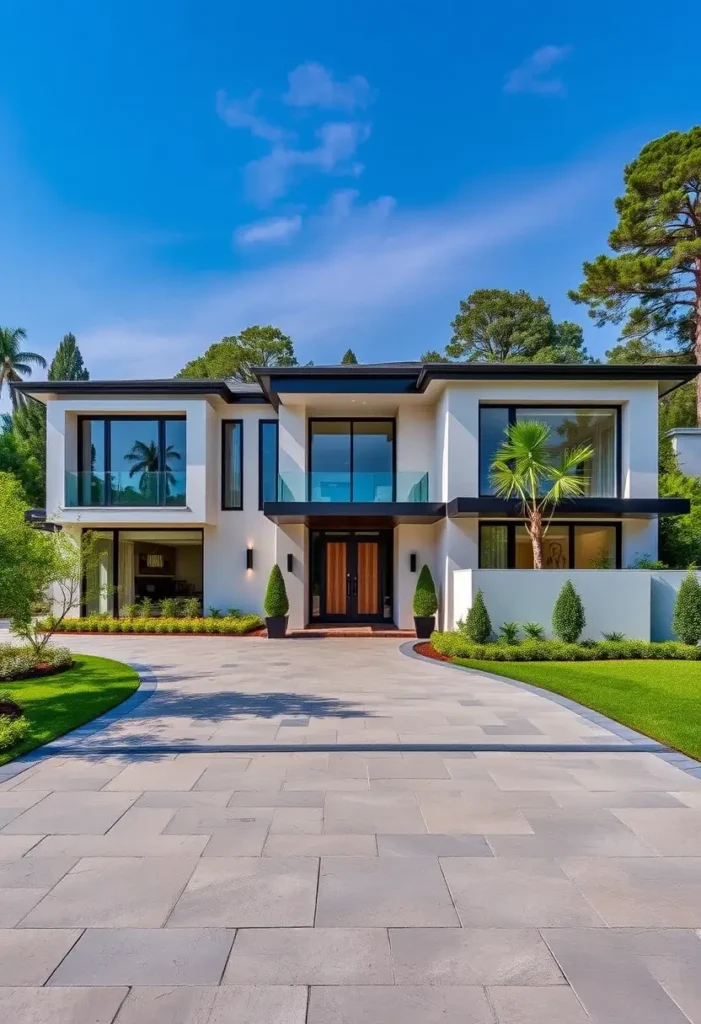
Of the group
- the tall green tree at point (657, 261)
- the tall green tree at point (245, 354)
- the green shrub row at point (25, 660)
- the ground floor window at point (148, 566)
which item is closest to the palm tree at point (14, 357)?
the tall green tree at point (245, 354)

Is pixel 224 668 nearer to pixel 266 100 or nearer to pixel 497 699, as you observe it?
pixel 497 699

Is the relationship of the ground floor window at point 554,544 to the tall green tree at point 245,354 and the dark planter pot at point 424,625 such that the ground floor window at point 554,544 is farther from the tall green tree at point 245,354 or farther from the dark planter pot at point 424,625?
the tall green tree at point 245,354

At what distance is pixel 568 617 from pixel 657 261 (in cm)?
1764

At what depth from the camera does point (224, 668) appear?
10.3m

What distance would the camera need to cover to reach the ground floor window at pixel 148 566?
56.4ft

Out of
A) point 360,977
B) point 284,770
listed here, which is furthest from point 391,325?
point 360,977

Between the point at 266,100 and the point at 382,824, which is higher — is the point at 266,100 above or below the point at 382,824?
above

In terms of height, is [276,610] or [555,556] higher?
[555,556]

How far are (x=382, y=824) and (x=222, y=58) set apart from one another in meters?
14.3

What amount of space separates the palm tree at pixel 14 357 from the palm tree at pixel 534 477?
31700 mm

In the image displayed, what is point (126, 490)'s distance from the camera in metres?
16.2

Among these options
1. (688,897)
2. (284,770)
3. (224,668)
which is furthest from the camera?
(224,668)

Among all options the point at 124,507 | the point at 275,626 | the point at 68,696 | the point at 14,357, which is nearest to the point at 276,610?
the point at 275,626

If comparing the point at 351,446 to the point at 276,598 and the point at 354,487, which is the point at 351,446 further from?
the point at 276,598
